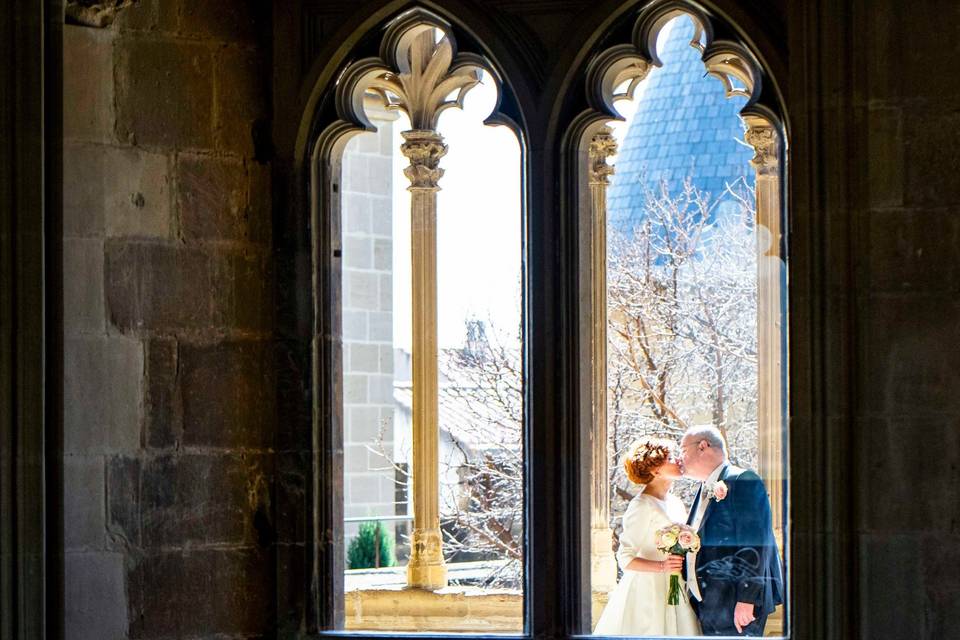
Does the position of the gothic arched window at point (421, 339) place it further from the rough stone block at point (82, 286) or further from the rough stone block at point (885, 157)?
the rough stone block at point (885, 157)

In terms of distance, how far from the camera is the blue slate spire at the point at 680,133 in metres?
5.74

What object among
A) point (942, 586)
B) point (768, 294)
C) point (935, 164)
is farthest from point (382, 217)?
point (942, 586)

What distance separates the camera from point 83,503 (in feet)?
18.5

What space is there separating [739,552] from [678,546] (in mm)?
186

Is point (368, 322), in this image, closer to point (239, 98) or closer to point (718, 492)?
point (239, 98)

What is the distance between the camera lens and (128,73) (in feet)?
19.3

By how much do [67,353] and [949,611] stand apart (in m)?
2.71

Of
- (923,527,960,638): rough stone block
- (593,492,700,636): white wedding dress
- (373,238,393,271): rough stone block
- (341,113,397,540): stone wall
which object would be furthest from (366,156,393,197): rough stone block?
(923,527,960,638): rough stone block

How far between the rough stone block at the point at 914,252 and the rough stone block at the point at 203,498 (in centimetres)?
210

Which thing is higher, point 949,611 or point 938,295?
point 938,295

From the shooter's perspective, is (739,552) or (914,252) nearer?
(914,252)

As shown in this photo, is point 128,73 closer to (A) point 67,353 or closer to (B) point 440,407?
(A) point 67,353

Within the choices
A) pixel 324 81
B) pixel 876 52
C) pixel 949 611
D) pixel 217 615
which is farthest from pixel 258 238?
pixel 949 611

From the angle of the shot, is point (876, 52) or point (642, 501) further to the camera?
point (642, 501)
